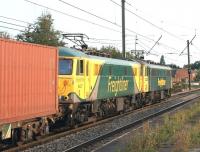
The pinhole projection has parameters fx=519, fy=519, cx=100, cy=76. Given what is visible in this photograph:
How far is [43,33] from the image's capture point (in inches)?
2820

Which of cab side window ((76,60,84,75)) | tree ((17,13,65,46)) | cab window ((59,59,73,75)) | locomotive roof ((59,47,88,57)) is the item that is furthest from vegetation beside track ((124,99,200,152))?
tree ((17,13,65,46))

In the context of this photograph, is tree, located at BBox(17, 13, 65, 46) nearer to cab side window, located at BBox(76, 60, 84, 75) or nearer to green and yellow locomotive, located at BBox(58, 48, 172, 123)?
green and yellow locomotive, located at BBox(58, 48, 172, 123)

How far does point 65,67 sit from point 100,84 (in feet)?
13.6

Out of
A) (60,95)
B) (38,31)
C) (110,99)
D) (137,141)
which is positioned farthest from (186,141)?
(38,31)

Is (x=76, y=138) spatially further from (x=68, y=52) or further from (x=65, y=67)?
(x=68, y=52)

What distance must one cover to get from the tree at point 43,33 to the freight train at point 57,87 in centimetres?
3117

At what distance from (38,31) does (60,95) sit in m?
49.6

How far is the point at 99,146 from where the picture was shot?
16.6 meters

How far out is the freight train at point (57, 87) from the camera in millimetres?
14984

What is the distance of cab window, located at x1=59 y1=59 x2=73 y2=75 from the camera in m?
22.0

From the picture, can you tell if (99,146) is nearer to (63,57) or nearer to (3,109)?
(3,109)

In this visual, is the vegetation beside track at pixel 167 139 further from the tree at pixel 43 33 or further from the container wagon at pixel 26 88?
the tree at pixel 43 33

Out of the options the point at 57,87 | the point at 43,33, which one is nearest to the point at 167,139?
the point at 57,87

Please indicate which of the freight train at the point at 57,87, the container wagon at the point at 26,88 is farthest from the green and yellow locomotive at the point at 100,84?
the container wagon at the point at 26,88
